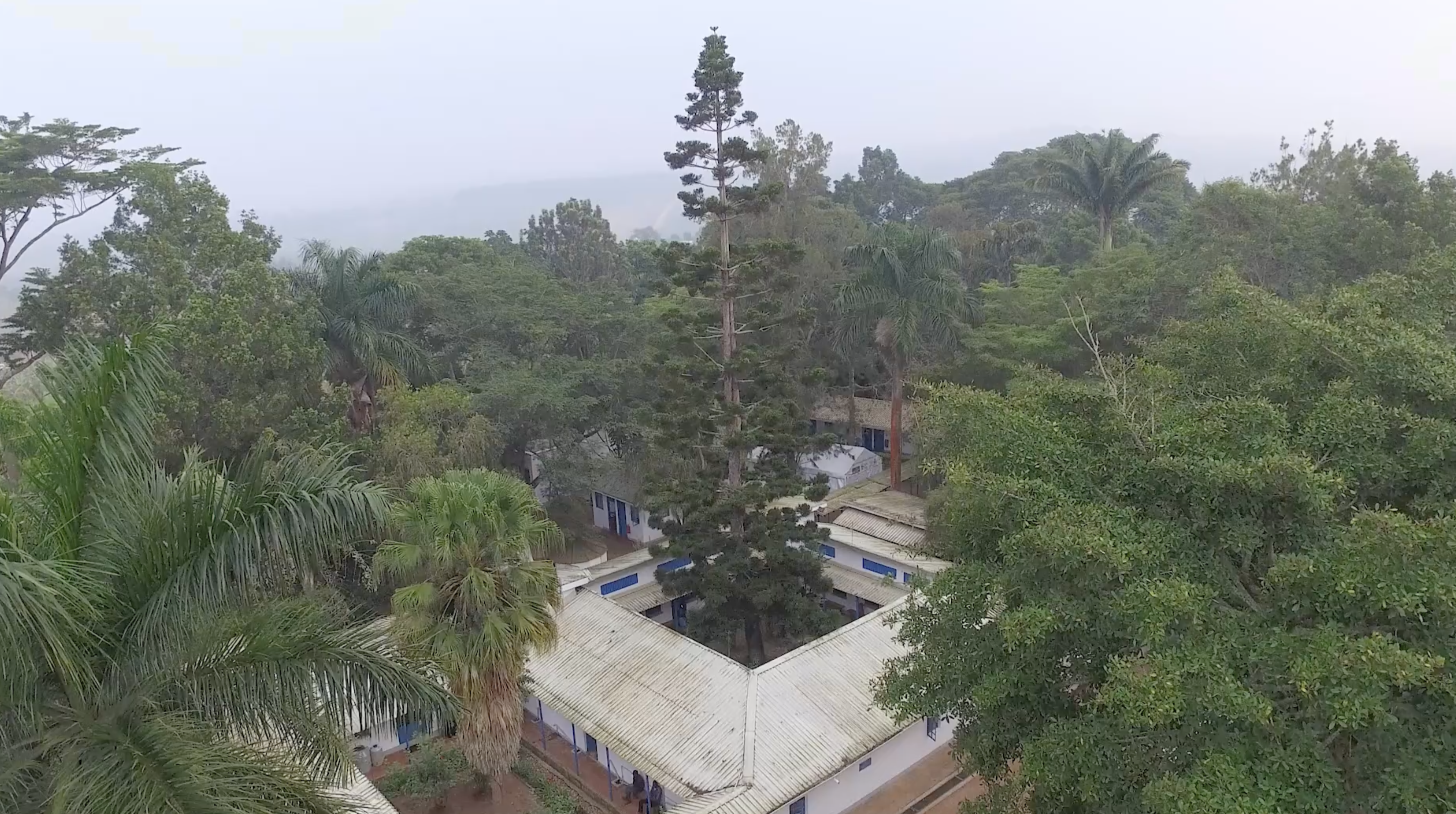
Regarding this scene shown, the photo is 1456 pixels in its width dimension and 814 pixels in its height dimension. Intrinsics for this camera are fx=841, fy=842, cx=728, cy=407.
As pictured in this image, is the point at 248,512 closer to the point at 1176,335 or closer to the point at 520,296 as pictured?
the point at 1176,335

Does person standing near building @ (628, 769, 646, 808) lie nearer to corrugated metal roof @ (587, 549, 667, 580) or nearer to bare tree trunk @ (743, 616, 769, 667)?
bare tree trunk @ (743, 616, 769, 667)

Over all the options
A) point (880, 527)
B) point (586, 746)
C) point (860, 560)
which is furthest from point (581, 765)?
point (880, 527)

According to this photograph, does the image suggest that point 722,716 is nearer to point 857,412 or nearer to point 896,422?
point 896,422

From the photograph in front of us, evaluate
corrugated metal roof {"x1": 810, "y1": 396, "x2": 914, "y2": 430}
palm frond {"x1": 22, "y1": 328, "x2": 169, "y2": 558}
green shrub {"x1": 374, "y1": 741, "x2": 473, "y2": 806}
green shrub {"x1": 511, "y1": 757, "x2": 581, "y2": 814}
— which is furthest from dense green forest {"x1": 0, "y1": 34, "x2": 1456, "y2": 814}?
corrugated metal roof {"x1": 810, "y1": 396, "x2": 914, "y2": 430}

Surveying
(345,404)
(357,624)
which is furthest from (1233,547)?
(345,404)

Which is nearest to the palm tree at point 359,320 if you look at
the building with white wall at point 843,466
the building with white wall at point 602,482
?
the building with white wall at point 602,482

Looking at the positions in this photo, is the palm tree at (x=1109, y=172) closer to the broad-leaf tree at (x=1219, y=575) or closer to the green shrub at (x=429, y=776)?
the broad-leaf tree at (x=1219, y=575)
